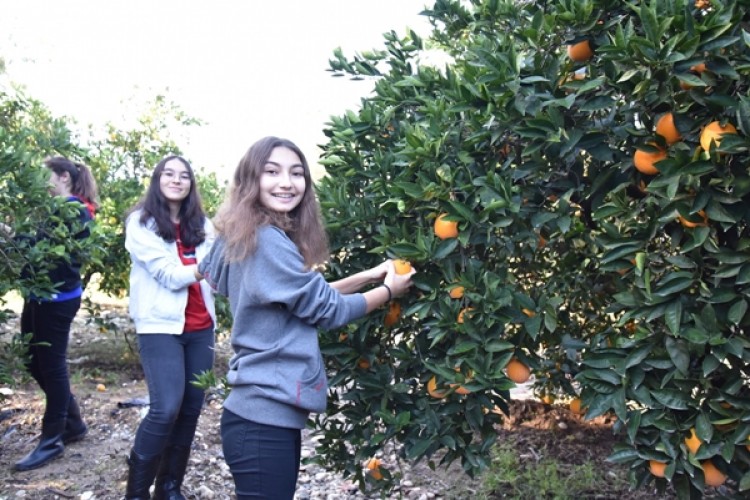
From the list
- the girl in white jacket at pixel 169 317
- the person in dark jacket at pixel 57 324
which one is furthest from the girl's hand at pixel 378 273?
the person in dark jacket at pixel 57 324

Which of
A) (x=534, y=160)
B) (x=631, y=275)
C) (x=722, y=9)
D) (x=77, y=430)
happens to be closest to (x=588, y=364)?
(x=631, y=275)

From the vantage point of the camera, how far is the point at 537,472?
143 inches

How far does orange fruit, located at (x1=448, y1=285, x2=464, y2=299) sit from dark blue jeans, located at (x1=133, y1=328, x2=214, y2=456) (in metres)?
1.89

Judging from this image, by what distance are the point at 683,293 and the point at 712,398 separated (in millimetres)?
245

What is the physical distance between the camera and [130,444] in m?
4.62

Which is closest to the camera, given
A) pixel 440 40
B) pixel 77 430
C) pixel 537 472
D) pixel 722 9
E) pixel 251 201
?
pixel 722 9

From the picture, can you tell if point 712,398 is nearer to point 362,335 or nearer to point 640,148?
point 640,148

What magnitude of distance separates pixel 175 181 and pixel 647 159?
2642 mm

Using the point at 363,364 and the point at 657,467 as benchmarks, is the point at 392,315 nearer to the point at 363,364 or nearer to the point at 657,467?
the point at 363,364

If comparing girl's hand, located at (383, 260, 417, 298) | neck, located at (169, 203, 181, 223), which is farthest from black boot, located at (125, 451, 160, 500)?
girl's hand, located at (383, 260, 417, 298)

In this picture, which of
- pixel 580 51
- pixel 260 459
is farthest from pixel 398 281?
pixel 580 51

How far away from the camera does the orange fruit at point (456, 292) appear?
1936 mm

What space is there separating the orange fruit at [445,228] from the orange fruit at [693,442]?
74 centimetres

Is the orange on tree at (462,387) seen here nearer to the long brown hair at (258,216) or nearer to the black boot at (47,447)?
the long brown hair at (258,216)
